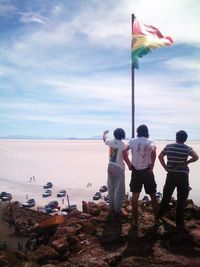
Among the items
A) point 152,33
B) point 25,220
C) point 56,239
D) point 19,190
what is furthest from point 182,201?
point 19,190

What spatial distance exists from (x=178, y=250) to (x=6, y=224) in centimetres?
1422

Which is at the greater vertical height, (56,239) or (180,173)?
(180,173)

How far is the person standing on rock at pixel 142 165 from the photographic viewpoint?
8422 millimetres

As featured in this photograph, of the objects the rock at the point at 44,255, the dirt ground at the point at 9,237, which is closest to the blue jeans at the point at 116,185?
the rock at the point at 44,255

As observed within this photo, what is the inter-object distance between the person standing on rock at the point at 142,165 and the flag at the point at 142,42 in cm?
366

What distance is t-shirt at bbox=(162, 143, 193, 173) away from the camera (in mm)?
8445

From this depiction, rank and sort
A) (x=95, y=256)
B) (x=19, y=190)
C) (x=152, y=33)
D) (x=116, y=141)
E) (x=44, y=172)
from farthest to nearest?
(x=44, y=172) < (x=19, y=190) < (x=152, y=33) < (x=116, y=141) < (x=95, y=256)

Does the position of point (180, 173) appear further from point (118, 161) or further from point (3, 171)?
point (3, 171)

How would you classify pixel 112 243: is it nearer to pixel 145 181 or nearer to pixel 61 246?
pixel 61 246

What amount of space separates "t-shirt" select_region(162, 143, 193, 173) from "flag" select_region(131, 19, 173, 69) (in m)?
3.91

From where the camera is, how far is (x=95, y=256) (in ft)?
24.6

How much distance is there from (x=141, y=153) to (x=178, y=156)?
0.87 meters

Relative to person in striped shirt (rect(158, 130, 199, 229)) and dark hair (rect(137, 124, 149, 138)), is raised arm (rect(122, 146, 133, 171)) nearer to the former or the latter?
dark hair (rect(137, 124, 149, 138))

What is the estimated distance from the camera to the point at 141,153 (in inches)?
332
